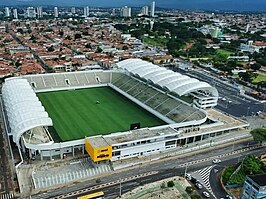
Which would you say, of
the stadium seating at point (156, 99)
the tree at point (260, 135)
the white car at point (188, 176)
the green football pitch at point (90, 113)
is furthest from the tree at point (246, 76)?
the white car at point (188, 176)

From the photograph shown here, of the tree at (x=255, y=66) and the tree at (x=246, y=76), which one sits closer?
the tree at (x=246, y=76)

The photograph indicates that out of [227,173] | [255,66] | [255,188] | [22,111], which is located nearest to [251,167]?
[227,173]

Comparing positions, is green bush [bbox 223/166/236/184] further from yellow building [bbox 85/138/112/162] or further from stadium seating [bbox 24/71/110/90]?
stadium seating [bbox 24/71/110/90]

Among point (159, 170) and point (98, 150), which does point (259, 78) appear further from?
point (98, 150)

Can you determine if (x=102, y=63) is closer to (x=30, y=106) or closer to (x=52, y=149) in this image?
(x=30, y=106)

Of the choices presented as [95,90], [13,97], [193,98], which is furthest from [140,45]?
[13,97]

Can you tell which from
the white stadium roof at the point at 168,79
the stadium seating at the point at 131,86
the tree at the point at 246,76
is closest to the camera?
the stadium seating at the point at 131,86

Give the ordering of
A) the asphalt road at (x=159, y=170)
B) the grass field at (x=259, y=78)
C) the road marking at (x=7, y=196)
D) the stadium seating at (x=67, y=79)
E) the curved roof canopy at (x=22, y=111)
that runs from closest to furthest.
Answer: the road marking at (x=7, y=196) < the asphalt road at (x=159, y=170) < the curved roof canopy at (x=22, y=111) < the stadium seating at (x=67, y=79) < the grass field at (x=259, y=78)

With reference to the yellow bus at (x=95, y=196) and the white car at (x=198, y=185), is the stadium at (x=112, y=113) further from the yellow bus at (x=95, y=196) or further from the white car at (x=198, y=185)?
the white car at (x=198, y=185)

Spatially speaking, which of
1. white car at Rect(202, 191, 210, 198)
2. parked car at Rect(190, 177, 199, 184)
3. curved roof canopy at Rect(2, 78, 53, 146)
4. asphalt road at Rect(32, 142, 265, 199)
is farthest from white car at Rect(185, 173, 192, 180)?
curved roof canopy at Rect(2, 78, 53, 146)
